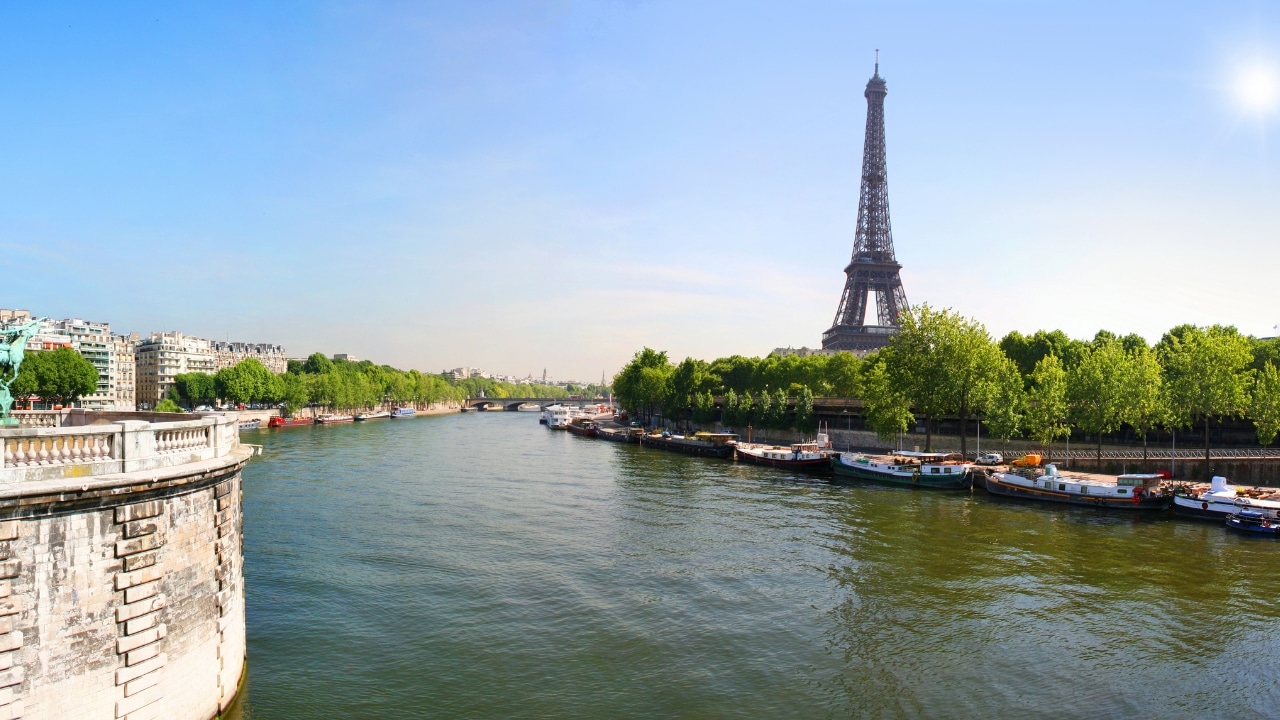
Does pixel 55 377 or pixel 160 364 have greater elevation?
pixel 160 364

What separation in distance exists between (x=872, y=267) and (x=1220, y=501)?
10328 centimetres

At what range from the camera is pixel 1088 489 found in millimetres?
43125

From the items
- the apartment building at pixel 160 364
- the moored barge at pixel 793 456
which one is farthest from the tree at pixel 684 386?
the apartment building at pixel 160 364

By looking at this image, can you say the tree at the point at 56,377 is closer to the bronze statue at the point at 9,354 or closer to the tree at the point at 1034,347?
the bronze statue at the point at 9,354

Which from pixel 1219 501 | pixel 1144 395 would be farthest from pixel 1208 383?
pixel 1219 501

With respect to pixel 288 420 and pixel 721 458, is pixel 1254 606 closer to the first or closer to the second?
pixel 721 458

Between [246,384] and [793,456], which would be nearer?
[793,456]

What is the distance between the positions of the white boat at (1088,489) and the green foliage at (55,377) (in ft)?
297

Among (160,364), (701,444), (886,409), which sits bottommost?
(701,444)

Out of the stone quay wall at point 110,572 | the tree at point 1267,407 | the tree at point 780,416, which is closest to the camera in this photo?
the stone quay wall at point 110,572

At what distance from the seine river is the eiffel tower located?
93576 millimetres

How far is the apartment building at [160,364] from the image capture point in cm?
16262

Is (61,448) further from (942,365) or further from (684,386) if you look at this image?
(684,386)

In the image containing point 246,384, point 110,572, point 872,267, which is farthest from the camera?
point 872,267
